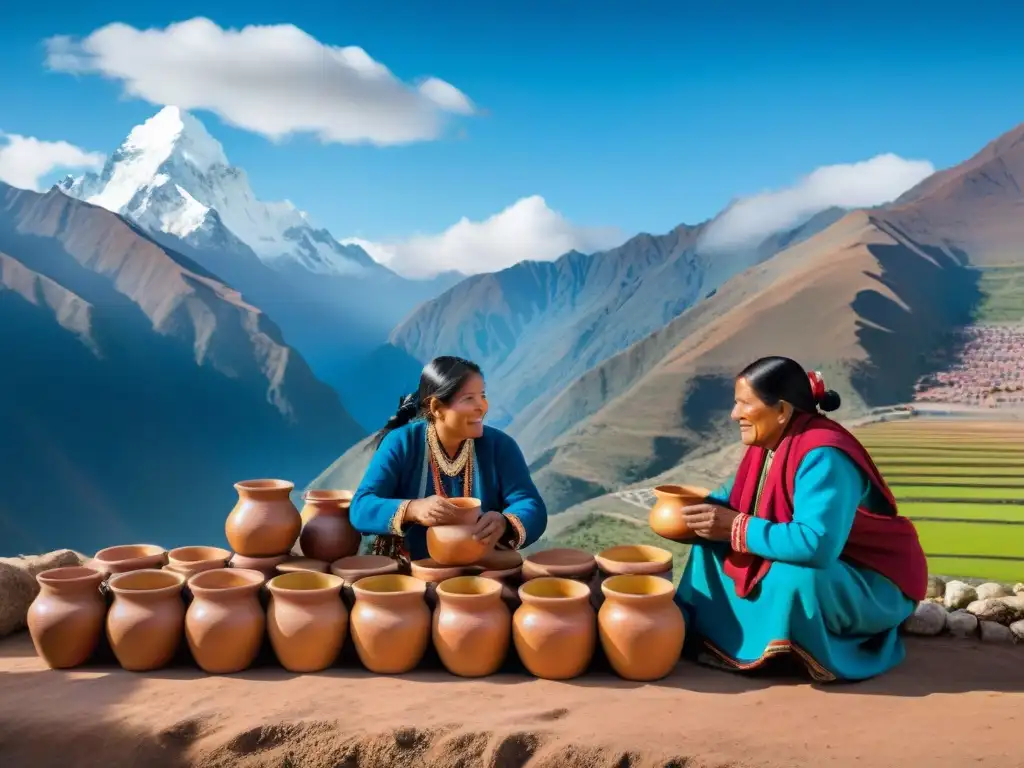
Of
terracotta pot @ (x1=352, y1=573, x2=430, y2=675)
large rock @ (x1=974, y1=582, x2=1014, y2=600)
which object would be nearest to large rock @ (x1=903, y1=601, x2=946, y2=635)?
large rock @ (x1=974, y1=582, x2=1014, y2=600)

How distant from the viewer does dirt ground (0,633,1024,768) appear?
233cm

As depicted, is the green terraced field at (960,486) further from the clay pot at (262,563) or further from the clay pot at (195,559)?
the clay pot at (195,559)

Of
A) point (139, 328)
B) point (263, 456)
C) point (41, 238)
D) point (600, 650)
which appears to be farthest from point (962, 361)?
point (41, 238)

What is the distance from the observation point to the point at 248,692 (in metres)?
2.76

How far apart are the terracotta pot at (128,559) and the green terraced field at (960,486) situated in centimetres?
692

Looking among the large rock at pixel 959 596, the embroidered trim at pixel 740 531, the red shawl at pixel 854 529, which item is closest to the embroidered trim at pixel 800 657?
the red shawl at pixel 854 529

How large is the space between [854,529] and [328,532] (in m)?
2.08

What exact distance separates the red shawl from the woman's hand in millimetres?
132

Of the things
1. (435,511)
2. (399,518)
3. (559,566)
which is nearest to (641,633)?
(559,566)

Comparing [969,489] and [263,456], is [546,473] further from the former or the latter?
[263,456]

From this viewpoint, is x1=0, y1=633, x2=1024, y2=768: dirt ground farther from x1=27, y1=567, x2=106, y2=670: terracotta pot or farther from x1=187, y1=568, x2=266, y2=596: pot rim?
x1=187, y1=568, x2=266, y2=596: pot rim

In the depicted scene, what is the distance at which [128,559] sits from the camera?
10.9 ft

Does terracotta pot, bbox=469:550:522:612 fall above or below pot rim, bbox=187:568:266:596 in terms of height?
below

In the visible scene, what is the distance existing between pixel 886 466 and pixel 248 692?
9641mm
